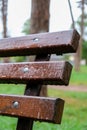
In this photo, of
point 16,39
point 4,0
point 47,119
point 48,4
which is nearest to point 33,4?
point 48,4

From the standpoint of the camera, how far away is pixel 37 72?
8.98 feet

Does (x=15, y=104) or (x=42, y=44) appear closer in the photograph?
(x=15, y=104)

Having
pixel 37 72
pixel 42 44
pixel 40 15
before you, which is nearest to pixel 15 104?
pixel 37 72

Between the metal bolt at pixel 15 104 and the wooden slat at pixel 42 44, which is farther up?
the wooden slat at pixel 42 44

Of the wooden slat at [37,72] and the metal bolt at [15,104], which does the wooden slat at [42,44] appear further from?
the metal bolt at [15,104]

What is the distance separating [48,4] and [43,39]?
5706 mm

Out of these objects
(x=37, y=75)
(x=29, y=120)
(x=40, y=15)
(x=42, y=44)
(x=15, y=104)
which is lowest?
(x=40, y=15)

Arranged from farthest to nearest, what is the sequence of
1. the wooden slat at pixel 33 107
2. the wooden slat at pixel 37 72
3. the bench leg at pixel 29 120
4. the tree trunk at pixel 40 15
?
1. the tree trunk at pixel 40 15
2. the bench leg at pixel 29 120
3. the wooden slat at pixel 37 72
4. the wooden slat at pixel 33 107

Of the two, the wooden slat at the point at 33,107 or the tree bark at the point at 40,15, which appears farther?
the tree bark at the point at 40,15

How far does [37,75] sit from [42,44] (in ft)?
0.84

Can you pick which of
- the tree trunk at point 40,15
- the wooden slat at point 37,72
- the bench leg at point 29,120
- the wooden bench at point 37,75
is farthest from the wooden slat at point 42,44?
the tree trunk at point 40,15

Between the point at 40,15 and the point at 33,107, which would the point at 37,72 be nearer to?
the point at 33,107

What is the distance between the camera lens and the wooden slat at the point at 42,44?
2732mm

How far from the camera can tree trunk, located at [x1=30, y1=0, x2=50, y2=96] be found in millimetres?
8508
